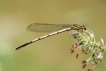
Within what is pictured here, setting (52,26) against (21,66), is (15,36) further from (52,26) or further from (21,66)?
(52,26)

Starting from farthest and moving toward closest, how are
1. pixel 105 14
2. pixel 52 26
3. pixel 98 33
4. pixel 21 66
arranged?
1. pixel 105 14
2. pixel 98 33
3. pixel 21 66
4. pixel 52 26

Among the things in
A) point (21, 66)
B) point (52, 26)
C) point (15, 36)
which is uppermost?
point (15, 36)

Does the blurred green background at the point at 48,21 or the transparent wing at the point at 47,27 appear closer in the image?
the transparent wing at the point at 47,27

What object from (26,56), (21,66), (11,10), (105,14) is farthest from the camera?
(11,10)

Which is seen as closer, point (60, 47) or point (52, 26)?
point (52, 26)

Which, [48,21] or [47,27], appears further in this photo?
[48,21]

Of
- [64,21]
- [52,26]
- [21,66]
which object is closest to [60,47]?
[64,21]

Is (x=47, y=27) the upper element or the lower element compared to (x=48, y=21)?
lower

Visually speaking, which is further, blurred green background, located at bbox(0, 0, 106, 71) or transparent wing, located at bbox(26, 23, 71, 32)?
blurred green background, located at bbox(0, 0, 106, 71)
